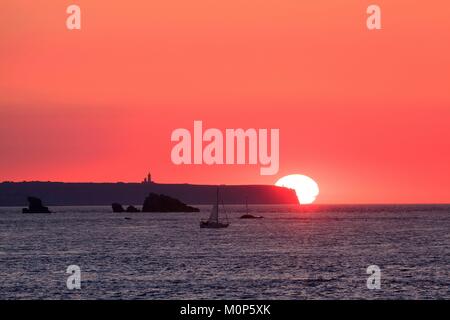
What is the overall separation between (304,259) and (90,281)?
104 feet

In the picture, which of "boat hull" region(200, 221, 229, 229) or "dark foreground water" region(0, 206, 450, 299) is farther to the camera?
"boat hull" region(200, 221, 229, 229)

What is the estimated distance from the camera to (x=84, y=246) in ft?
418

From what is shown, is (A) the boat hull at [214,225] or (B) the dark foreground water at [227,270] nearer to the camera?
(B) the dark foreground water at [227,270]

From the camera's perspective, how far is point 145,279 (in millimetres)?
71812

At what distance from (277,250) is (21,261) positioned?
34826 mm

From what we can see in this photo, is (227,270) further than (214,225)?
No
